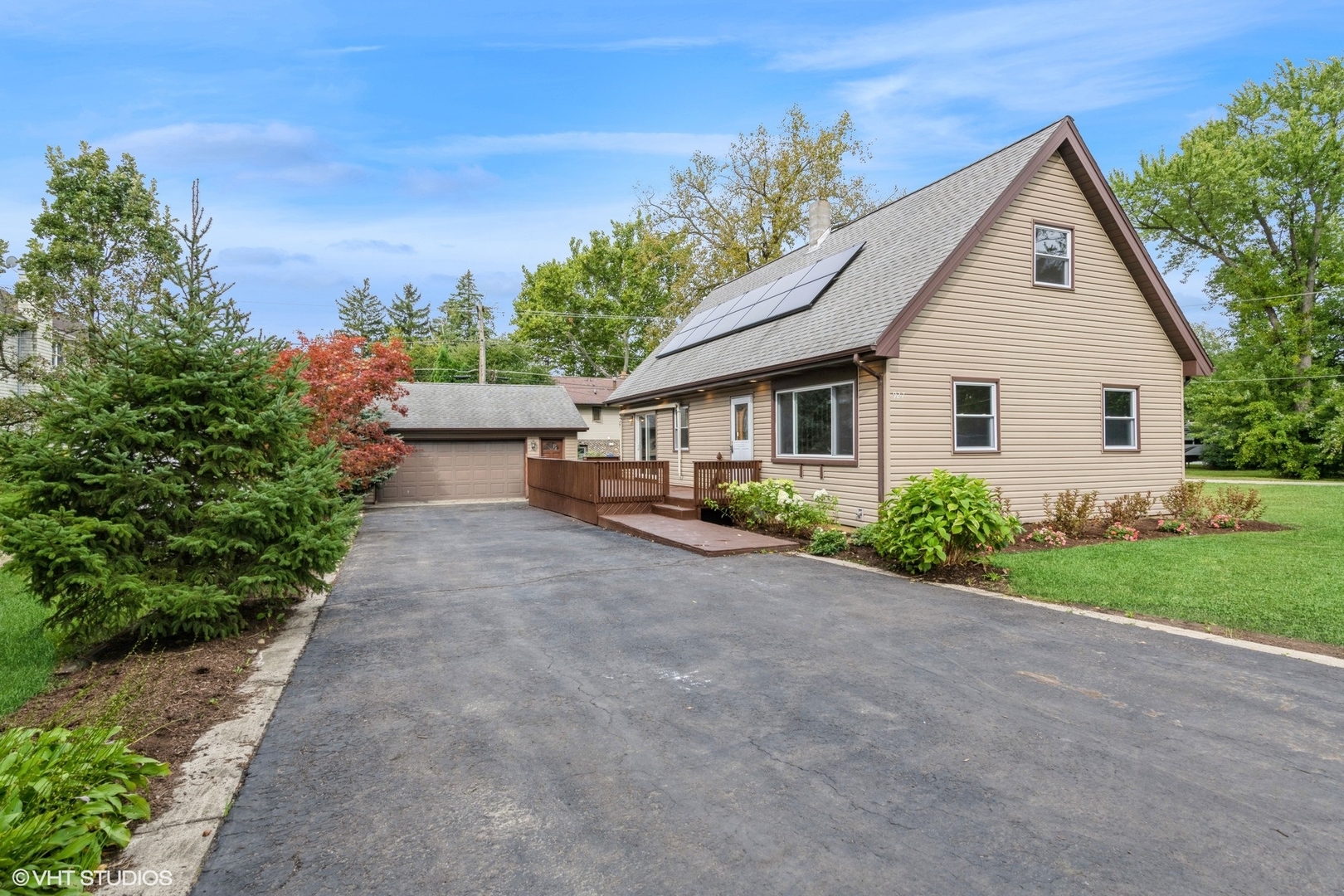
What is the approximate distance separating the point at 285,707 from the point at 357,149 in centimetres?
1849

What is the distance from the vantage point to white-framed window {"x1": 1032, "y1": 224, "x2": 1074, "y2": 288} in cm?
1244

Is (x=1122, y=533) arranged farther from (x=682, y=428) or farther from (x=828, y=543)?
(x=682, y=428)

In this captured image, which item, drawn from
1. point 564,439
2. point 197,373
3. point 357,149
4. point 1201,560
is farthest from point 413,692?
point 564,439

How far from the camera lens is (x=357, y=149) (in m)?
18.8

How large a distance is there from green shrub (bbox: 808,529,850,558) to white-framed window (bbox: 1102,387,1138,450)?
6.52m

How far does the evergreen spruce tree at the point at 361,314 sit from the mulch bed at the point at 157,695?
61461 millimetres

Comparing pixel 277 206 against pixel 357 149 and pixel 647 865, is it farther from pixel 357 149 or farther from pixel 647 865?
pixel 647 865

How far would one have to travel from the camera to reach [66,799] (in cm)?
265

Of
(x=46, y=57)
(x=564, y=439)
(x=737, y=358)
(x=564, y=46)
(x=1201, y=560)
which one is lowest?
(x=1201, y=560)

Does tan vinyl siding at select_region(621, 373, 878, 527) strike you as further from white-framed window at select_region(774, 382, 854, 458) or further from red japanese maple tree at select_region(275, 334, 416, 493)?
red japanese maple tree at select_region(275, 334, 416, 493)

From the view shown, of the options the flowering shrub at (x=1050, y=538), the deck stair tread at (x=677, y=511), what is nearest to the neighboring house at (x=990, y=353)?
the flowering shrub at (x=1050, y=538)

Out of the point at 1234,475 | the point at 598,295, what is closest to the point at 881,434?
the point at 1234,475

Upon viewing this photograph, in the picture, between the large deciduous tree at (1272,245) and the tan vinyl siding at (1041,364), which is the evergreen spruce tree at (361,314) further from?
the tan vinyl siding at (1041,364)

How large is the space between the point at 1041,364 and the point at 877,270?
3401 millimetres
